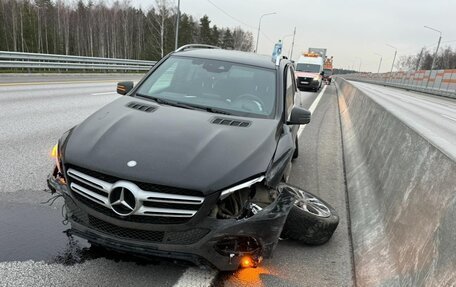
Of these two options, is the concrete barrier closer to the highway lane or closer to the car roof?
the highway lane

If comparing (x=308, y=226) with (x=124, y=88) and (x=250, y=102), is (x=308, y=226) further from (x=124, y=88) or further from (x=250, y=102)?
(x=124, y=88)

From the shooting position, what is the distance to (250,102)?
4375 millimetres

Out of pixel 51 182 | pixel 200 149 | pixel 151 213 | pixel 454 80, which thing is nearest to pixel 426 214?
pixel 200 149

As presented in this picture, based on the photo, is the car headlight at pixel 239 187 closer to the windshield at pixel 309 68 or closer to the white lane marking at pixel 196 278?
the white lane marking at pixel 196 278

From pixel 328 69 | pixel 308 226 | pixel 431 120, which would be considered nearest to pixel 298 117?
pixel 308 226

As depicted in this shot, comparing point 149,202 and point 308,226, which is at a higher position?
point 149,202

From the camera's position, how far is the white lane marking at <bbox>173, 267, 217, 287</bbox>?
2.99 meters

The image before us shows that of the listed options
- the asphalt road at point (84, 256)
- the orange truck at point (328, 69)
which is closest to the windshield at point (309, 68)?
the orange truck at point (328, 69)

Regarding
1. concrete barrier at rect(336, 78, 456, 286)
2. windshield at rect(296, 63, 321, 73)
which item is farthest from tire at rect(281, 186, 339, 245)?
windshield at rect(296, 63, 321, 73)

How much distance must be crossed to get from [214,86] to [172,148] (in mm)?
1684

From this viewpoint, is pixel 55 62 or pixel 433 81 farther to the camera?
pixel 433 81

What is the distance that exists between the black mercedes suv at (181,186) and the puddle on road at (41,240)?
0.94 ft

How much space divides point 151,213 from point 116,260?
758 millimetres

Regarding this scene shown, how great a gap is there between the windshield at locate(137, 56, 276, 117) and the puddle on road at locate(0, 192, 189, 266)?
5.36 feet
